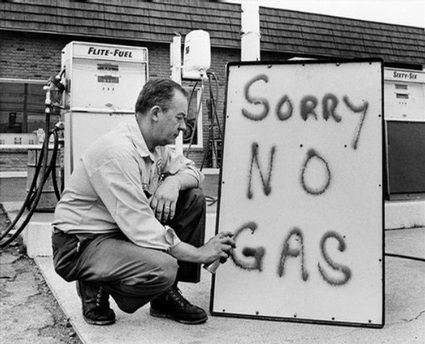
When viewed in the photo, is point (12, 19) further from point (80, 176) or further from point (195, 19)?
point (80, 176)

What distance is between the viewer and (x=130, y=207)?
244cm

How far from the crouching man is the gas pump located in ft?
6.57

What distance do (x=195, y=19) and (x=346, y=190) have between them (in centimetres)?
960

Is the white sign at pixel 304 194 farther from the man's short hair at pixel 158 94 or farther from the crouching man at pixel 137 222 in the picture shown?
the man's short hair at pixel 158 94

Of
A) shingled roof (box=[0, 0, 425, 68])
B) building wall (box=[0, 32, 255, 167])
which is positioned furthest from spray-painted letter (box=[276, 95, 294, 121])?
shingled roof (box=[0, 0, 425, 68])

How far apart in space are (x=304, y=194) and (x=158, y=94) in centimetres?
95

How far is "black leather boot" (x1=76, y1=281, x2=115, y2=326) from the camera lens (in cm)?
273

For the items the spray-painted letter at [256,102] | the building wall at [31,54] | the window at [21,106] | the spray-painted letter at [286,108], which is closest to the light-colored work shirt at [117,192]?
the spray-painted letter at [256,102]

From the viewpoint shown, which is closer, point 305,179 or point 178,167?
point 305,179

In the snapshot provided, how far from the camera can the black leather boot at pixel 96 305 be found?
8.97 feet

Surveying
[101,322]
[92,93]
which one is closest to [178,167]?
[101,322]

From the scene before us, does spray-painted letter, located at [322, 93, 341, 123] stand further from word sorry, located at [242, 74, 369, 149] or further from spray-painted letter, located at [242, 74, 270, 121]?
spray-painted letter, located at [242, 74, 270, 121]

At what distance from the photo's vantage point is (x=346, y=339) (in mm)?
2566

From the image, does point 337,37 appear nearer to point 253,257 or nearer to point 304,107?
point 304,107
